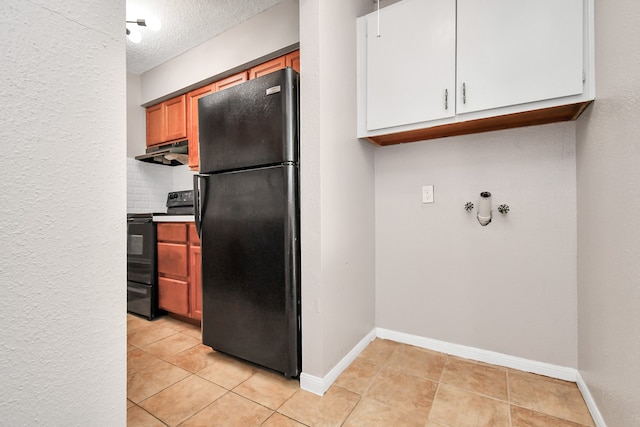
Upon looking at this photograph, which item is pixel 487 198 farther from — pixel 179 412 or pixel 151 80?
pixel 151 80

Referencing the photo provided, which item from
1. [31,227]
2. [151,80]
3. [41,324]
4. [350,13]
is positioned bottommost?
[41,324]

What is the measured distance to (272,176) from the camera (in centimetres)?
162

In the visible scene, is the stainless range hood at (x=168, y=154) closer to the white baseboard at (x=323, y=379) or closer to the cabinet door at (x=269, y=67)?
the cabinet door at (x=269, y=67)

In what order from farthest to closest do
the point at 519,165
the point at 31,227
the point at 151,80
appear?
the point at 151,80 → the point at 519,165 → the point at 31,227

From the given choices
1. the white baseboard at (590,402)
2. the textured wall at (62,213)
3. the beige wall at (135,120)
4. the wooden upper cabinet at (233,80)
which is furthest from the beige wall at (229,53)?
the white baseboard at (590,402)

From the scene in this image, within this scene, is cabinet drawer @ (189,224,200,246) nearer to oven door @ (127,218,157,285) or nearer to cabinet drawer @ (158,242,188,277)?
cabinet drawer @ (158,242,188,277)

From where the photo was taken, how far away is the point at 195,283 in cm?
237

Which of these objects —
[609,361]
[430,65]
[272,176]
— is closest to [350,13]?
[430,65]

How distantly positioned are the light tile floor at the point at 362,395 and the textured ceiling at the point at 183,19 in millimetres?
2610

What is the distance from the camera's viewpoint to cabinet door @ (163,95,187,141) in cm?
306

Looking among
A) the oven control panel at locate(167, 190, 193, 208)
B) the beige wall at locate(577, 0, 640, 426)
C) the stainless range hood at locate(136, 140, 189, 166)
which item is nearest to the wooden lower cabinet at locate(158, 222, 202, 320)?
the oven control panel at locate(167, 190, 193, 208)

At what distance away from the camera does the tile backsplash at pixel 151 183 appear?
3271 mm

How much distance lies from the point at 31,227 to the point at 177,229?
6.66 ft

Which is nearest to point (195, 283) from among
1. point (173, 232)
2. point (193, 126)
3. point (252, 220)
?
point (173, 232)
